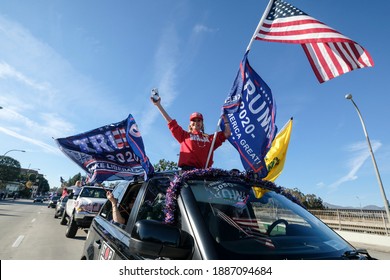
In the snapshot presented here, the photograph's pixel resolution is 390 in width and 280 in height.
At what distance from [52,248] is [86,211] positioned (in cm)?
230

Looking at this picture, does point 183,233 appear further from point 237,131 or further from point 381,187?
point 381,187

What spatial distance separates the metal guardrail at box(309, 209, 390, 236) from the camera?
13.0 m

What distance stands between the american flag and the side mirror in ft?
11.4

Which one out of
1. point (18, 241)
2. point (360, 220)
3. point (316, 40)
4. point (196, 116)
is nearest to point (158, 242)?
point (196, 116)

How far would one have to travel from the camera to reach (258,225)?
2.24 m

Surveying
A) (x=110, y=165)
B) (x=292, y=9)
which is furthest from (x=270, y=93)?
(x=110, y=165)

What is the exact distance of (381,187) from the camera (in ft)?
46.4

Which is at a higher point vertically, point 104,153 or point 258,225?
point 104,153

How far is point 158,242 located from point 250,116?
2.63m

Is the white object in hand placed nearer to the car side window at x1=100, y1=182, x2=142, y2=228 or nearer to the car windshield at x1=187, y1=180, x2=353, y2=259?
the car side window at x1=100, y1=182, x2=142, y2=228

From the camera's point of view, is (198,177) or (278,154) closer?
(198,177)

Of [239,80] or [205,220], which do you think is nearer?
[205,220]

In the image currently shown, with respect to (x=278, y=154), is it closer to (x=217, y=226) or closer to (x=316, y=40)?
(x=316, y=40)

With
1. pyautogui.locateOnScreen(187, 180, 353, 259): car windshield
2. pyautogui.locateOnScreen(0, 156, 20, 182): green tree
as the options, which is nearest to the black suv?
pyautogui.locateOnScreen(187, 180, 353, 259): car windshield
